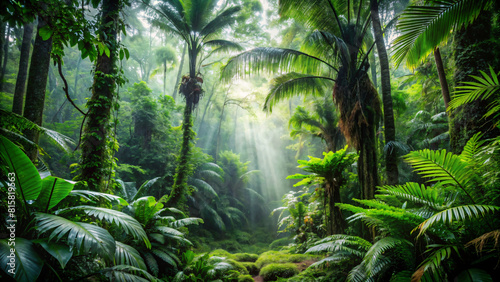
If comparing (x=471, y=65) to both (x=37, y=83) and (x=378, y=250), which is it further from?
(x=37, y=83)

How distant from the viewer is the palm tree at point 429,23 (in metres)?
2.41

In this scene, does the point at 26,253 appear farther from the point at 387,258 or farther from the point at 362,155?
the point at 362,155

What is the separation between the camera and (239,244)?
31.2 feet

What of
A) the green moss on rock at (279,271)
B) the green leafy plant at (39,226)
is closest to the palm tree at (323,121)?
the green moss on rock at (279,271)

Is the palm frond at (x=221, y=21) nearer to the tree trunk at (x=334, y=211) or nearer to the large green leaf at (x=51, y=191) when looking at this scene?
the tree trunk at (x=334, y=211)

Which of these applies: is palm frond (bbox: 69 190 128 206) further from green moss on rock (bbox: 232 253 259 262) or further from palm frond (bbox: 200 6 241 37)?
palm frond (bbox: 200 6 241 37)

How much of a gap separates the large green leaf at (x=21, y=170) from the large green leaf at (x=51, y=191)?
71 mm

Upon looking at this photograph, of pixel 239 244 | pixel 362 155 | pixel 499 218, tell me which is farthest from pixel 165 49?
pixel 499 218

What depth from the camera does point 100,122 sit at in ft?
12.1

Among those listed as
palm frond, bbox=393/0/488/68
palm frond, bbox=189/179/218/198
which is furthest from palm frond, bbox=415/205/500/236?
palm frond, bbox=189/179/218/198

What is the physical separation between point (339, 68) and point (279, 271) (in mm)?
4587

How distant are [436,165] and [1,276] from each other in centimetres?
378

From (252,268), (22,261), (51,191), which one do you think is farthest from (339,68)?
(22,261)

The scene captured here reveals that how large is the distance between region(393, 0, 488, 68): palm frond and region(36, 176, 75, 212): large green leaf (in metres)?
4.37
